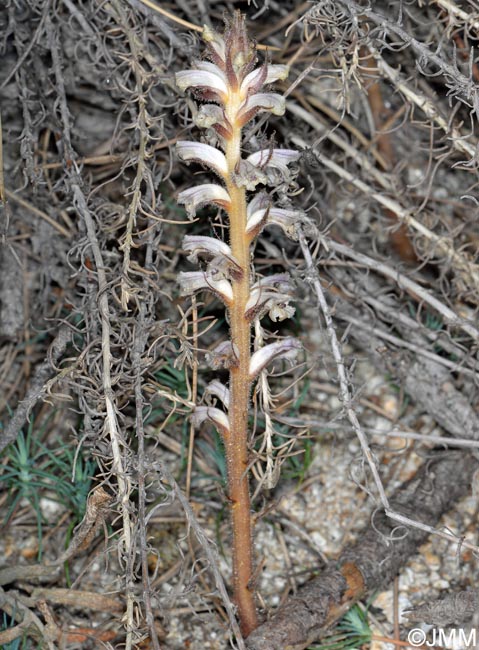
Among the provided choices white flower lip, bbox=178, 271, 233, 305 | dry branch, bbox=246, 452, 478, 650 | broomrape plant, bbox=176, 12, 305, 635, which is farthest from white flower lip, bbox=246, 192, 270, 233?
dry branch, bbox=246, 452, 478, 650

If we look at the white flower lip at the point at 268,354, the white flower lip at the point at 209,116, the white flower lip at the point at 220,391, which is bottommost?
the white flower lip at the point at 220,391

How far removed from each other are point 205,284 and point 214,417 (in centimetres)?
30

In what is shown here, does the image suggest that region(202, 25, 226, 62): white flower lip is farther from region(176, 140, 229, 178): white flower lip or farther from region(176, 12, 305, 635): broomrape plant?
region(176, 140, 229, 178): white flower lip

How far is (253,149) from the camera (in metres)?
2.06

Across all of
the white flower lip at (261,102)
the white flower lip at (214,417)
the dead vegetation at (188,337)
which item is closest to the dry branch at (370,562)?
the dead vegetation at (188,337)

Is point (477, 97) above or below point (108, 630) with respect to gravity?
above

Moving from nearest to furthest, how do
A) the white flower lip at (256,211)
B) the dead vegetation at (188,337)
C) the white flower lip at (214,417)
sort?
the white flower lip at (256,211)
the white flower lip at (214,417)
the dead vegetation at (188,337)

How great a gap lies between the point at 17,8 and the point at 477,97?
132cm

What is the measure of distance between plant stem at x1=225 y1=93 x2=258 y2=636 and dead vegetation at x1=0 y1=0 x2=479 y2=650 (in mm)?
60

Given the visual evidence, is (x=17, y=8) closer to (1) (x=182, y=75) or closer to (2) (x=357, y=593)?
(1) (x=182, y=75)

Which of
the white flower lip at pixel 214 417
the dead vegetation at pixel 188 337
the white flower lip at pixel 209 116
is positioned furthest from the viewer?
the dead vegetation at pixel 188 337

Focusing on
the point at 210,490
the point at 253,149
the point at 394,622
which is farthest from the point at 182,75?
the point at 394,622

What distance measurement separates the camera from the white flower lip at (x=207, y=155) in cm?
168

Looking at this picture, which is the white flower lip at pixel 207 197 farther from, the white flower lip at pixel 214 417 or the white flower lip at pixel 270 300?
the white flower lip at pixel 214 417
